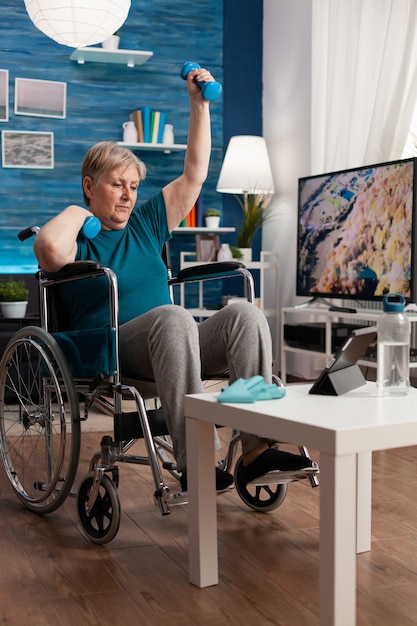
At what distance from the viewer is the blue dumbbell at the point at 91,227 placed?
87.3 inches

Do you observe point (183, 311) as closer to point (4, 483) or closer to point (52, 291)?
point (52, 291)

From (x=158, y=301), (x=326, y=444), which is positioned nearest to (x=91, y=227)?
(x=158, y=301)

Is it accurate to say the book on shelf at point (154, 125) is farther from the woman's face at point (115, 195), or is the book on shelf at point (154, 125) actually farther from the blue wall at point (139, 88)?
the woman's face at point (115, 195)

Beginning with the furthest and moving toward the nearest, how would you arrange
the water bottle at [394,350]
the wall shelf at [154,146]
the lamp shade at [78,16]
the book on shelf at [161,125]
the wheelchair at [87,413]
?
the book on shelf at [161,125]
the wall shelf at [154,146]
the lamp shade at [78,16]
the wheelchair at [87,413]
the water bottle at [394,350]

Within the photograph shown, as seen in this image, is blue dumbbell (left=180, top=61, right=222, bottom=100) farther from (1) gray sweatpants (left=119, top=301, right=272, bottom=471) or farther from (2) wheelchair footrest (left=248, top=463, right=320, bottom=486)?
(2) wheelchair footrest (left=248, top=463, right=320, bottom=486)

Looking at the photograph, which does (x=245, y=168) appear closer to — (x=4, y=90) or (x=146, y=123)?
(x=146, y=123)

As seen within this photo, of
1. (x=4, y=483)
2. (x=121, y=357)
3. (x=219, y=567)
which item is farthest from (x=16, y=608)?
(x=4, y=483)

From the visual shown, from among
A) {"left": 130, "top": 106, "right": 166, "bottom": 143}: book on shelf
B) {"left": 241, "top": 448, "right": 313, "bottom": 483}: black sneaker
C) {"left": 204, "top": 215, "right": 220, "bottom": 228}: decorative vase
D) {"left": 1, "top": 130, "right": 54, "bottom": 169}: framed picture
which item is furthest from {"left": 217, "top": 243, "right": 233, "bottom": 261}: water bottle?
{"left": 241, "top": 448, "right": 313, "bottom": 483}: black sneaker

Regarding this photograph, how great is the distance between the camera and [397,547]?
2.00m

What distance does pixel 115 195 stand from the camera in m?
2.38

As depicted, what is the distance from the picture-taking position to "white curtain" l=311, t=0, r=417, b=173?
429 cm

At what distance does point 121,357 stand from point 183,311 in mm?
273

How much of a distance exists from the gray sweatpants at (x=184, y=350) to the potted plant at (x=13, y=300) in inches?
89.0

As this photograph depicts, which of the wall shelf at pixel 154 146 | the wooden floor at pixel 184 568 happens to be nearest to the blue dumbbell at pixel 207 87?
the wooden floor at pixel 184 568
